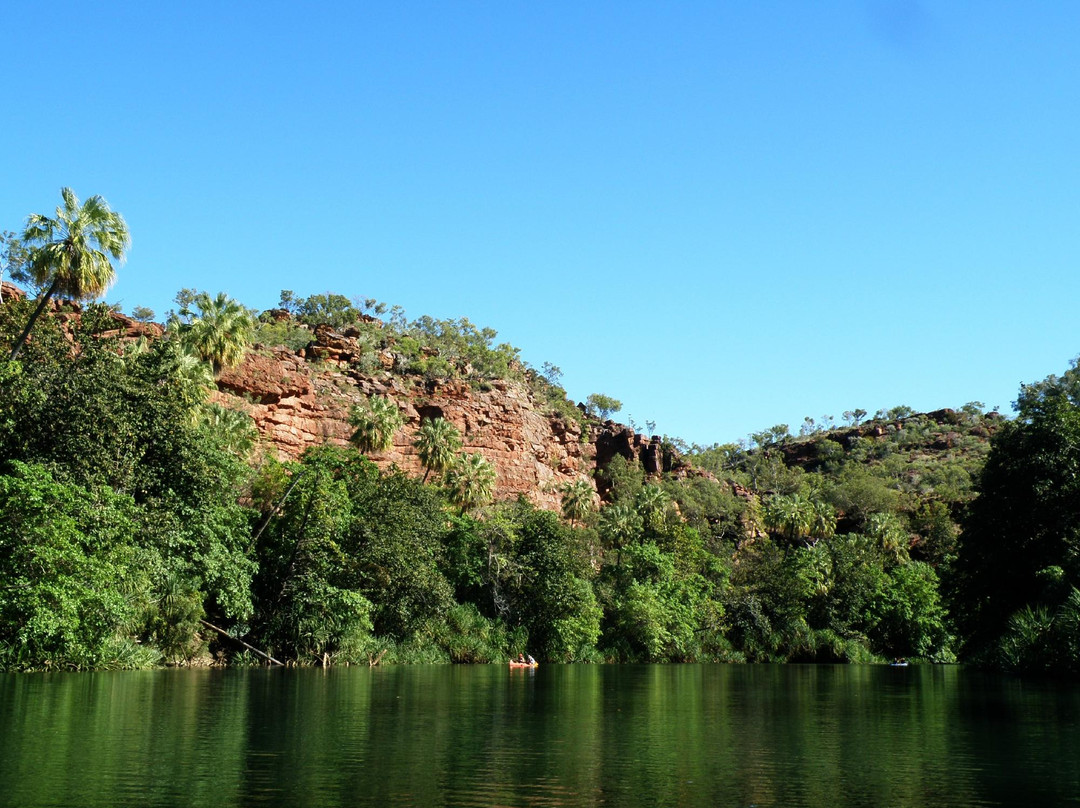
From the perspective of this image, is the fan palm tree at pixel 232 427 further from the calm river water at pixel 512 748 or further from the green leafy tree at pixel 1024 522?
the green leafy tree at pixel 1024 522

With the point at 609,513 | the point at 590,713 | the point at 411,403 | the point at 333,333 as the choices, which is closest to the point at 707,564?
the point at 609,513

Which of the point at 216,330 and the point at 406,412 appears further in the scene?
the point at 406,412

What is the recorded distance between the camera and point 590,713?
816 inches

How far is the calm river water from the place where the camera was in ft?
33.8

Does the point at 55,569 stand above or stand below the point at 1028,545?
below

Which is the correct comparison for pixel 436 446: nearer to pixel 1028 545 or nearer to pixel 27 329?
pixel 27 329

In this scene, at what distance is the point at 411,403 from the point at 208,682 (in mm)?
60290

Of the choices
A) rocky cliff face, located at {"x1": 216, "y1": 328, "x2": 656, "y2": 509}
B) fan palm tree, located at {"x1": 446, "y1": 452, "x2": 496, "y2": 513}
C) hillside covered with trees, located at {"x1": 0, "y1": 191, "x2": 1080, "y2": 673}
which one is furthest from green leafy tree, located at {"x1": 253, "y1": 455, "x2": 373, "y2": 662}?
rocky cliff face, located at {"x1": 216, "y1": 328, "x2": 656, "y2": 509}

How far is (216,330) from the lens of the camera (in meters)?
47.2

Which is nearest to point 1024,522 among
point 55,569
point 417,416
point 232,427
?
point 55,569

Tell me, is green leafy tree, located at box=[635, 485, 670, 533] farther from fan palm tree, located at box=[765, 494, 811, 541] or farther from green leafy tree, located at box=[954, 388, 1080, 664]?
green leafy tree, located at box=[954, 388, 1080, 664]

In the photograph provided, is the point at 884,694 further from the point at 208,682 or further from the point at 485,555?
the point at 485,555

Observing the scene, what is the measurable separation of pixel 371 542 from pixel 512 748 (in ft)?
103

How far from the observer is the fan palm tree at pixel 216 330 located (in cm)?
4719
